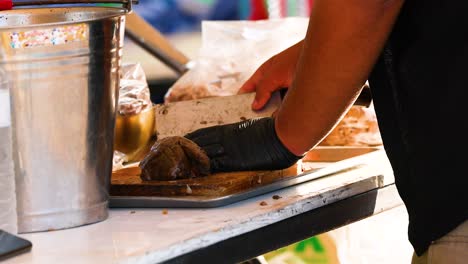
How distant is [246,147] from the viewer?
5.23ft

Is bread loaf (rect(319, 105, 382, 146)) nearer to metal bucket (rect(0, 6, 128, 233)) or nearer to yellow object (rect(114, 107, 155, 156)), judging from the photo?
yellow object (rect(114, 107, 155, 156))

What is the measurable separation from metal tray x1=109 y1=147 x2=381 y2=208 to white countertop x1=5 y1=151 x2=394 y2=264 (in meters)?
0.01

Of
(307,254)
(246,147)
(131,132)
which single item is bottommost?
(307,254)

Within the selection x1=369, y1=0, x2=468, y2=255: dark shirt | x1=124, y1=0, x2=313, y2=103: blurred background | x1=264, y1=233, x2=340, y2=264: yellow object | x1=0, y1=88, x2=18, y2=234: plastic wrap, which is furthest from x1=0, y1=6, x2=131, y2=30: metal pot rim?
x1=124, y1=0, x2=313, y2=103: blurred background

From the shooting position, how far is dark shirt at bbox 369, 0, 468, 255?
127 centimetres

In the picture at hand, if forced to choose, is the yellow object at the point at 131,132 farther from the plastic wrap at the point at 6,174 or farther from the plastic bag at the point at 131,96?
the plastic wrap at the point at 6,174

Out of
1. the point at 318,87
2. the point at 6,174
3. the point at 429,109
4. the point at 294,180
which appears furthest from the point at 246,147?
the point at 6,174

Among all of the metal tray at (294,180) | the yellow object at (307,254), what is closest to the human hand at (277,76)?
the metal tray at (294,180)

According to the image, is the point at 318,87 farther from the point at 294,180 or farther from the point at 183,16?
the point at 183,16

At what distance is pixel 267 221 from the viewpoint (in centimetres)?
136

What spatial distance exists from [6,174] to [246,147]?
1.69 feet

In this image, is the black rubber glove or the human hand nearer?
the black rubber glove

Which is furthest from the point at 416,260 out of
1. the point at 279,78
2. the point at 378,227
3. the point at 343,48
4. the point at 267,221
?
the point at 378,227

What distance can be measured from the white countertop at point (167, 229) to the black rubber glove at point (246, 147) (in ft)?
0.22
